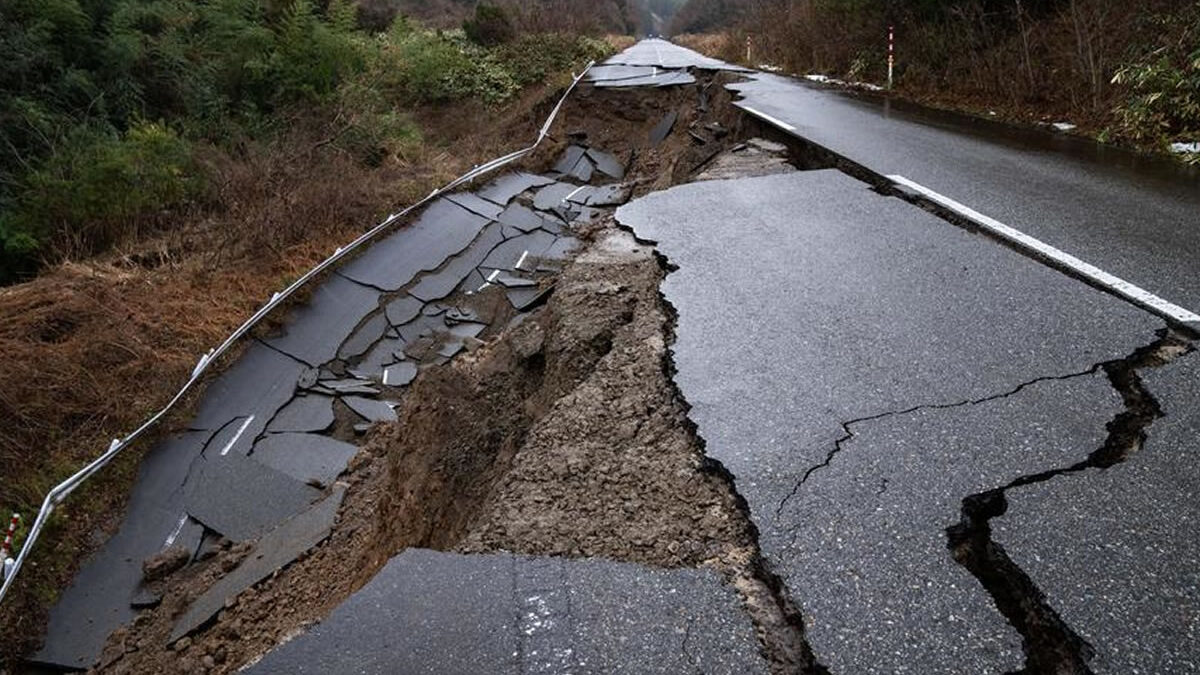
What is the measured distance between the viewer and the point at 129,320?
5.79 meters

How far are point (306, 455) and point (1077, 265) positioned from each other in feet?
17.2

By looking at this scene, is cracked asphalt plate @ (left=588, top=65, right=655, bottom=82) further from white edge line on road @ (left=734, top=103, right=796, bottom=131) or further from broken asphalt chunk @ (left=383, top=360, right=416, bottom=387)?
broken asphalt chunk @ (left=383, top=360, right=416, bottom=387)

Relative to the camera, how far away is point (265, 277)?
6.84 metres

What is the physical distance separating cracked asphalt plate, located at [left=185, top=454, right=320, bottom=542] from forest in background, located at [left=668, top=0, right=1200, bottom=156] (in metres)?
8.74

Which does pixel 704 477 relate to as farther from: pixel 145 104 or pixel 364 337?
pixel 145 104

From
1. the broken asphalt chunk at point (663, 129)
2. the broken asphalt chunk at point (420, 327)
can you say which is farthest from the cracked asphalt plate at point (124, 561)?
the broken asphalt chunk at point (663, 129)

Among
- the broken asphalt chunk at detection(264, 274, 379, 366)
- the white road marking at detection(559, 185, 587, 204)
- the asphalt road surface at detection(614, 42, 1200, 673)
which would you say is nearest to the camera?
the asphalt road surface at detection(614, 42, 1200, 673)

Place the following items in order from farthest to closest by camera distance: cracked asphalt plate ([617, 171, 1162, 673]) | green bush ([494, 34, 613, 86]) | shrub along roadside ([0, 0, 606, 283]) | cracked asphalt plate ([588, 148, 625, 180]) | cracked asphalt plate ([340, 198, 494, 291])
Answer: green bush ([494, 34, 613, 86]) < cracked asphalt plate ([588, 148, 625, 180]) < shrub along roadside ([0, 0, 606, 283]) < cracked asphalt plate ([340, 198, 494, 291]) < cracked asphalt plate ([617, 171, 1162, 673])

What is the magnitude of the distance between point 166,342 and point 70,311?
86cm

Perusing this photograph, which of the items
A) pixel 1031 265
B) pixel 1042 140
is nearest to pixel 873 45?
pixel 1042 140

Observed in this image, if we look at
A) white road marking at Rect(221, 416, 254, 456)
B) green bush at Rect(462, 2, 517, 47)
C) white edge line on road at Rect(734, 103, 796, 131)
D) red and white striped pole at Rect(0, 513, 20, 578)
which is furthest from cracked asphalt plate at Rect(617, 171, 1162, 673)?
green bush at Rect(462, 2, 517, 47)

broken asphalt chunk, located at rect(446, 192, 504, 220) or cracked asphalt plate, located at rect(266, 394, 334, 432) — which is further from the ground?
broken asphalt chunk, located at rect(446, 192, 504, 220)

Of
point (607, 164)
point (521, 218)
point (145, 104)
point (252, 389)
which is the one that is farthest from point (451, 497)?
point (145, 104)

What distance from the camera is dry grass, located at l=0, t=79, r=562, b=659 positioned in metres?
4.48
